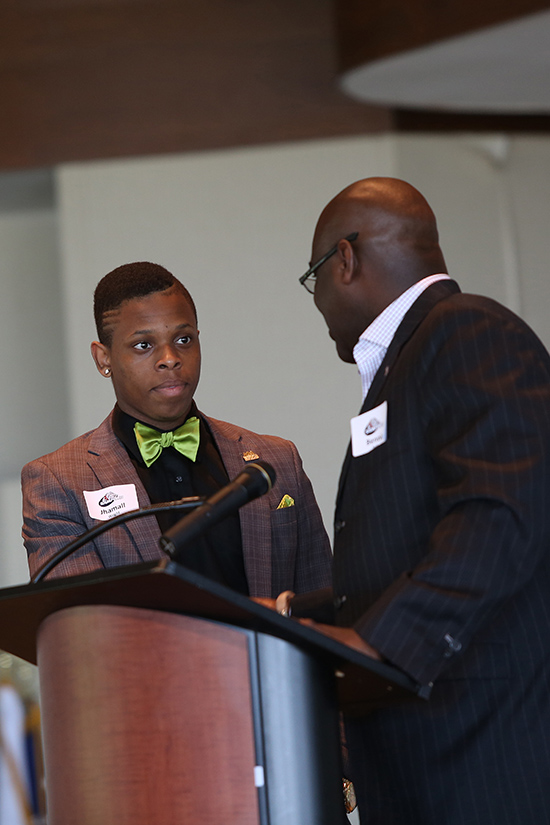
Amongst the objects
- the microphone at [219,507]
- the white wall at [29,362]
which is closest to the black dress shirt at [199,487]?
the microphone at [219,507]

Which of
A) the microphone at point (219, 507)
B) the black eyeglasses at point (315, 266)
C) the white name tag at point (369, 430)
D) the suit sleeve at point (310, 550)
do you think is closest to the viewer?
the microphone at point (219, 507)

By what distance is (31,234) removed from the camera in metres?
4.91

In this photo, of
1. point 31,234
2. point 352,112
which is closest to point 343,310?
point 352,112

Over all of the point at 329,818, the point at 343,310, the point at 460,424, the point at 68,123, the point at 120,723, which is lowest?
the point at 329,818

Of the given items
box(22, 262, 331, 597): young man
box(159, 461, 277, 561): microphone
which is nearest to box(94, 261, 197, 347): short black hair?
box(22, 262, 331, 597): young man

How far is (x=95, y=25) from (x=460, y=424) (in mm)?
3675

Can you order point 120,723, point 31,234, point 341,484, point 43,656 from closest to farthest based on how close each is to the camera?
point 120,723, point 43,656, point 341,484, point 31,234

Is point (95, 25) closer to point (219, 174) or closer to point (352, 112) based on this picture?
point (219, 174)

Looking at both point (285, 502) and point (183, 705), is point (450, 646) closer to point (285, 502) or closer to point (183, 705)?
point (183, 705)

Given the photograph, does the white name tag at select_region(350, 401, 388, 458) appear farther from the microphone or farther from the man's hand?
the man's hand

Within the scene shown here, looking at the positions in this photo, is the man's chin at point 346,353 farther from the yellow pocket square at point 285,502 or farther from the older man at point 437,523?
the yellow pocket square at point 285,502

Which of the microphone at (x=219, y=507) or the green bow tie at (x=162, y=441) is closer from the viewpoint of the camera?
the microphone at (x=219, y=507)

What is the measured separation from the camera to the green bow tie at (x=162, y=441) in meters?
2.27

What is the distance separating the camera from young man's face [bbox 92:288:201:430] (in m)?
2.20
